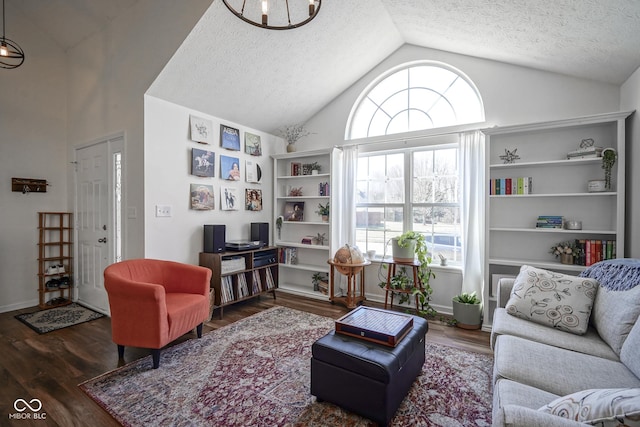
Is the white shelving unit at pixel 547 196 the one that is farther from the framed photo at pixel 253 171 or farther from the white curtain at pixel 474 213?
the framed photo at pixel 253 171

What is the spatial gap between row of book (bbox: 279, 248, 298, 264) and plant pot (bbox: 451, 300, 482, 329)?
236 cm

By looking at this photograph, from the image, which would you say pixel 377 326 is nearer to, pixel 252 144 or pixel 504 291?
pixel 504 291

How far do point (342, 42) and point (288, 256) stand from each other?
2.95 meters

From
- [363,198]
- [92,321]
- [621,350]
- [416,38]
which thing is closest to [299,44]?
[416,38]

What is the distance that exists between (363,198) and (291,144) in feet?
4.66

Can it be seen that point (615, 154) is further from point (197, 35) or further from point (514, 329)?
point (197, 35)

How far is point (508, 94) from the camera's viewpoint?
328 cm

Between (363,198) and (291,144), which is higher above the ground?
(291,144)

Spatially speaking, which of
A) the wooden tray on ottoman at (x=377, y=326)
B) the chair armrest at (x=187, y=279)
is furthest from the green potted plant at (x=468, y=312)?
the chair armrest at (x=187, y=279)

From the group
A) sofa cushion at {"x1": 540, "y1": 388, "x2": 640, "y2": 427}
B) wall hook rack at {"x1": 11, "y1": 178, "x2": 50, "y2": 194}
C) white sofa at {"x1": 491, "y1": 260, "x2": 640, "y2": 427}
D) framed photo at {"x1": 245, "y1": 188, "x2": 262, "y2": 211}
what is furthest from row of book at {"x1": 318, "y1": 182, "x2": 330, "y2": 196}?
wall hook rack at {"x1": 11, "y1": 178, "x2": 50, "y2": 194}

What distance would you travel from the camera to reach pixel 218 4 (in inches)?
99.9

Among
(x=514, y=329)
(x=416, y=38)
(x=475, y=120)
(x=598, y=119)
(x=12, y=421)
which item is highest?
(x=416, y=38)

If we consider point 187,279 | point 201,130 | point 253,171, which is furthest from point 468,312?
point 201,130

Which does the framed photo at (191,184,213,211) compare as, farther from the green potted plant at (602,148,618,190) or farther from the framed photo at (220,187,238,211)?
the green potted plant at (602,148,618,190)
